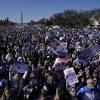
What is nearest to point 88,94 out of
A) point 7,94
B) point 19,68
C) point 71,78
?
point 7,94

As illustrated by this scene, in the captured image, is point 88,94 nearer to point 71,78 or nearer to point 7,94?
point 7,94

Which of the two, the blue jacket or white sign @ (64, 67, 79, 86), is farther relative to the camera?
white sign @ (64, 67, 79, 86)

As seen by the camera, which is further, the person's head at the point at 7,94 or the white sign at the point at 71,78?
the white sign at the point at 71,78

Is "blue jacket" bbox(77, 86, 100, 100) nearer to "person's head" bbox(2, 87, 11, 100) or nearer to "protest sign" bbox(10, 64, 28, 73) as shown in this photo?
"person's head" bbox(2, 87, 11, 100)

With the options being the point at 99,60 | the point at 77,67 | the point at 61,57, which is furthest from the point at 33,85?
the point at 61,57

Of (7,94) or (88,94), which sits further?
(88,94)

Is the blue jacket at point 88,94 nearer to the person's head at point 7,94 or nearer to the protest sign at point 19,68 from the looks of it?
the person's head at point 7,94

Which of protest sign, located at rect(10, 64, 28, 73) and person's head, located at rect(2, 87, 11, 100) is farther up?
person's head, located at rect(2, 87, 11, 100)

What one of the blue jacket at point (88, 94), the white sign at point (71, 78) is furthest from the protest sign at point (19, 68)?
the blue jacket at point (88, 94)

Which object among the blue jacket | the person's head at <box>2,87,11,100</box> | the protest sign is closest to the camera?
the person's head at <box>2,87,11,100</box>

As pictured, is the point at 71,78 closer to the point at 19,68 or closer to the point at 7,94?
the point at 7,94

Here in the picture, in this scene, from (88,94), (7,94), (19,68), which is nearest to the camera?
(7,94)

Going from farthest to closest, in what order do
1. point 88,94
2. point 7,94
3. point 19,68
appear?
1. point 19,68
2. point 88,94
3. point 7,94

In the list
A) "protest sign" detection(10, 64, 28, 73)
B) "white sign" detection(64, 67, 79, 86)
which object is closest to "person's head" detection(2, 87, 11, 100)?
"white sign" detection(64, 67, 79, 86)
